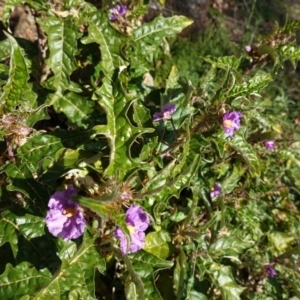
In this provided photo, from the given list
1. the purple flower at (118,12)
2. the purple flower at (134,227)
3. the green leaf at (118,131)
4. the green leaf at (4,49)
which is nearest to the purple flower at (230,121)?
the green leaf at (118,131)

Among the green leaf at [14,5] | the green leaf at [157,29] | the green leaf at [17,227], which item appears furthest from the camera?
the green leaf at [157,29]

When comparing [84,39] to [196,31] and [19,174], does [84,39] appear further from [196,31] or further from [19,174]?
[196,31]

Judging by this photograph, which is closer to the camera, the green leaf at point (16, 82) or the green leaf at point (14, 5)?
the green leaf at point (16, 82)

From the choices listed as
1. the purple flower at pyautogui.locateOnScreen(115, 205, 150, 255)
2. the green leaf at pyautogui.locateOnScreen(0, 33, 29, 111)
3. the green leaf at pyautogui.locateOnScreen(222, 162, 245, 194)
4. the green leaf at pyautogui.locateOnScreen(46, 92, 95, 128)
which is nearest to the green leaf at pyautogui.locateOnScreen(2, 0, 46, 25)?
the green leaf at pyautogui.locateOnScreen(46, 92, 95, 128)

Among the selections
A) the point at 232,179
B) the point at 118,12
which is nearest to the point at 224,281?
the point at 232,179

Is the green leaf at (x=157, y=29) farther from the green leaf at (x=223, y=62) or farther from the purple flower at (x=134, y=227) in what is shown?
the purple flower at (x=134, y=227)

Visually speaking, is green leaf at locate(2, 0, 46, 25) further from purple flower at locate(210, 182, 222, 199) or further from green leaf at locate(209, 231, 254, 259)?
green leaf at locate(209, 231, 254, 259)

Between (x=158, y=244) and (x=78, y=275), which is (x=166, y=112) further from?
(x=78, y=275)

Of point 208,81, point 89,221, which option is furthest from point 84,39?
point 89,221
